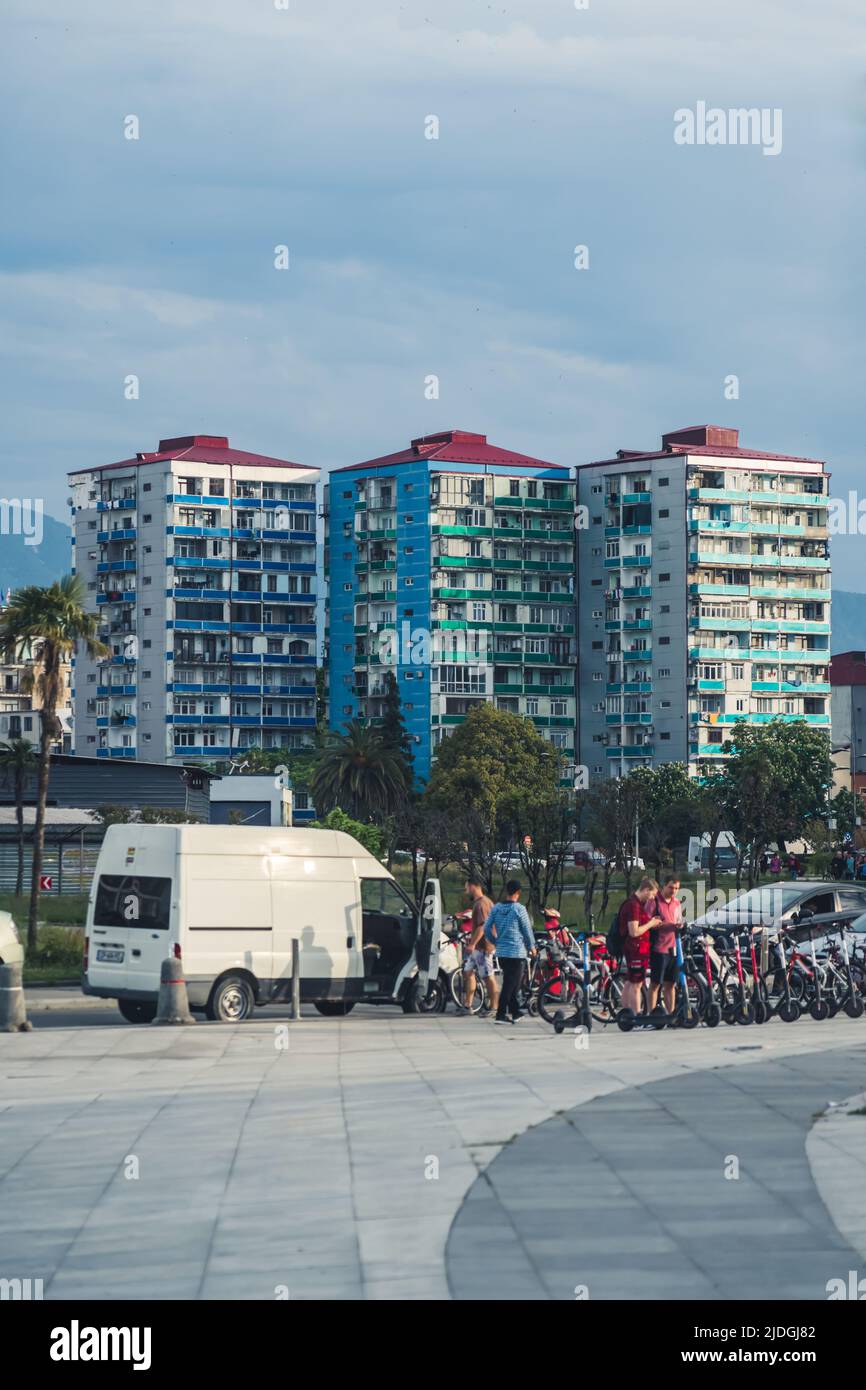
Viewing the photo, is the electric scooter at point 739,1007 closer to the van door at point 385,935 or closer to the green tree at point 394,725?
the van door at point 385,935

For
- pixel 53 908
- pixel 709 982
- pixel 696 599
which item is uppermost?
pixel 696 599

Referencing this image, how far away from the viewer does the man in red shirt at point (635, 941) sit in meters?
21.2

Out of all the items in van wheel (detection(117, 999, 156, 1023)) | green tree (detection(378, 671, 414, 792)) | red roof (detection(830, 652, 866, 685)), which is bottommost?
van wheel (detection(117, 999, 156, 1023))

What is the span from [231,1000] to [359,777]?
283 feet

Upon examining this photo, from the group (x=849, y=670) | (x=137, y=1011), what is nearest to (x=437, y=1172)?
(x=137, y=1011)

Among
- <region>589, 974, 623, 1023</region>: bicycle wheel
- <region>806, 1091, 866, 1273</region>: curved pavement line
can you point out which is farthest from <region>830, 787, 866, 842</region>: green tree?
<region>806, 1091, 866, 1273</region>: curved pavement line

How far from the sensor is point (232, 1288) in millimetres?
7668

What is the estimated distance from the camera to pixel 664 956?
21297 millimetres

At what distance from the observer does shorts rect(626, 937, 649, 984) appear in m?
21.3

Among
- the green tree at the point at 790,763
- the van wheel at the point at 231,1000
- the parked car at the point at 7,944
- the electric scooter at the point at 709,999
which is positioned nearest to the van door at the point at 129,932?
the van wheel at the point at 231,1000

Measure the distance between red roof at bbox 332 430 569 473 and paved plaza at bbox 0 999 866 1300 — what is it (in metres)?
119

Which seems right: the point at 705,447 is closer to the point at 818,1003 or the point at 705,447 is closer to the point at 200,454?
the point at 200,454

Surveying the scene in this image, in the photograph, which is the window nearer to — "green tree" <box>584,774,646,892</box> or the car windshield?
the car windshield
